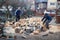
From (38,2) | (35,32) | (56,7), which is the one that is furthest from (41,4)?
(35,32)

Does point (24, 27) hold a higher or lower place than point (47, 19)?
lower

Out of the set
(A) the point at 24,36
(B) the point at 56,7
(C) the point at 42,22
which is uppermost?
(B) the point at 56,7

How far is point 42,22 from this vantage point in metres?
2.23

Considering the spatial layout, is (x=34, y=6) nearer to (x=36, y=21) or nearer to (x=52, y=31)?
(x=36, y=21)

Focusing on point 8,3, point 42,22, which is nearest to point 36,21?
point 42,22

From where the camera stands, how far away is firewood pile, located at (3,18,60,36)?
2.23 meters

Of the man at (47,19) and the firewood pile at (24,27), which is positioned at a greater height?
the man at (47,19)

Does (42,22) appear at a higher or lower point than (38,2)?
lower

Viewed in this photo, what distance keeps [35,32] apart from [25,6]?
41 centimetres

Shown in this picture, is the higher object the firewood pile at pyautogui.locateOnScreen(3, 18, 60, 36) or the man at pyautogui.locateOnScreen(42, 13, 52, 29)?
the man at pyautogui.locateOnScreen(42, 13, 52, 29)

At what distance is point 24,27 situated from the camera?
226 centimetres

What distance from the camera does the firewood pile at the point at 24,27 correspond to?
223cm

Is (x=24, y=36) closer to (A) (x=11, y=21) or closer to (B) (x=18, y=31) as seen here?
(B) (x=18, y=31)

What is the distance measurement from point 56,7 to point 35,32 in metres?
0.47
